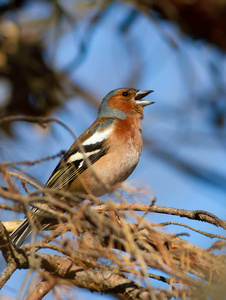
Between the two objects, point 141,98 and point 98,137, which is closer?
point 98,137

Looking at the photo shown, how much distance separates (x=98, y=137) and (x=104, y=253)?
262 cm

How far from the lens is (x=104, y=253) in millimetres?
2359

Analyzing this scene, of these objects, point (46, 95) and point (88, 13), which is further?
point (88, 13)

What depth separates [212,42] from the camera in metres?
6.39

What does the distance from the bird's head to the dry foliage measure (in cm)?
263

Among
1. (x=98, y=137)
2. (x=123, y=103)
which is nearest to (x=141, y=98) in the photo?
(x=123, y=103)

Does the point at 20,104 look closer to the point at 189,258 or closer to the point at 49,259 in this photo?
the point at 49,259

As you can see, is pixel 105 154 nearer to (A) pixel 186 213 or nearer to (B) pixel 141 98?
(B) pixel 141 98

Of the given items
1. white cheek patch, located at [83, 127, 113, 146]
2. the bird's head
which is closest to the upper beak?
the bird's head

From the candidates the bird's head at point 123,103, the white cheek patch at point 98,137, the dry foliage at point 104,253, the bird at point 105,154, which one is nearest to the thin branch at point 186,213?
the dry foliage at point 104,253

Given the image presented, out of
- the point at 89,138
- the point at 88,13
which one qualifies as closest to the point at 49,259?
the point at 89,138

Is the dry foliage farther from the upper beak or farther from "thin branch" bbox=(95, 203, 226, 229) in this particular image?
the upper beak

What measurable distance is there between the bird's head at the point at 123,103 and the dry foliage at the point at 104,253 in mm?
2630

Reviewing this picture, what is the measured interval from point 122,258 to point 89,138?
271cm
